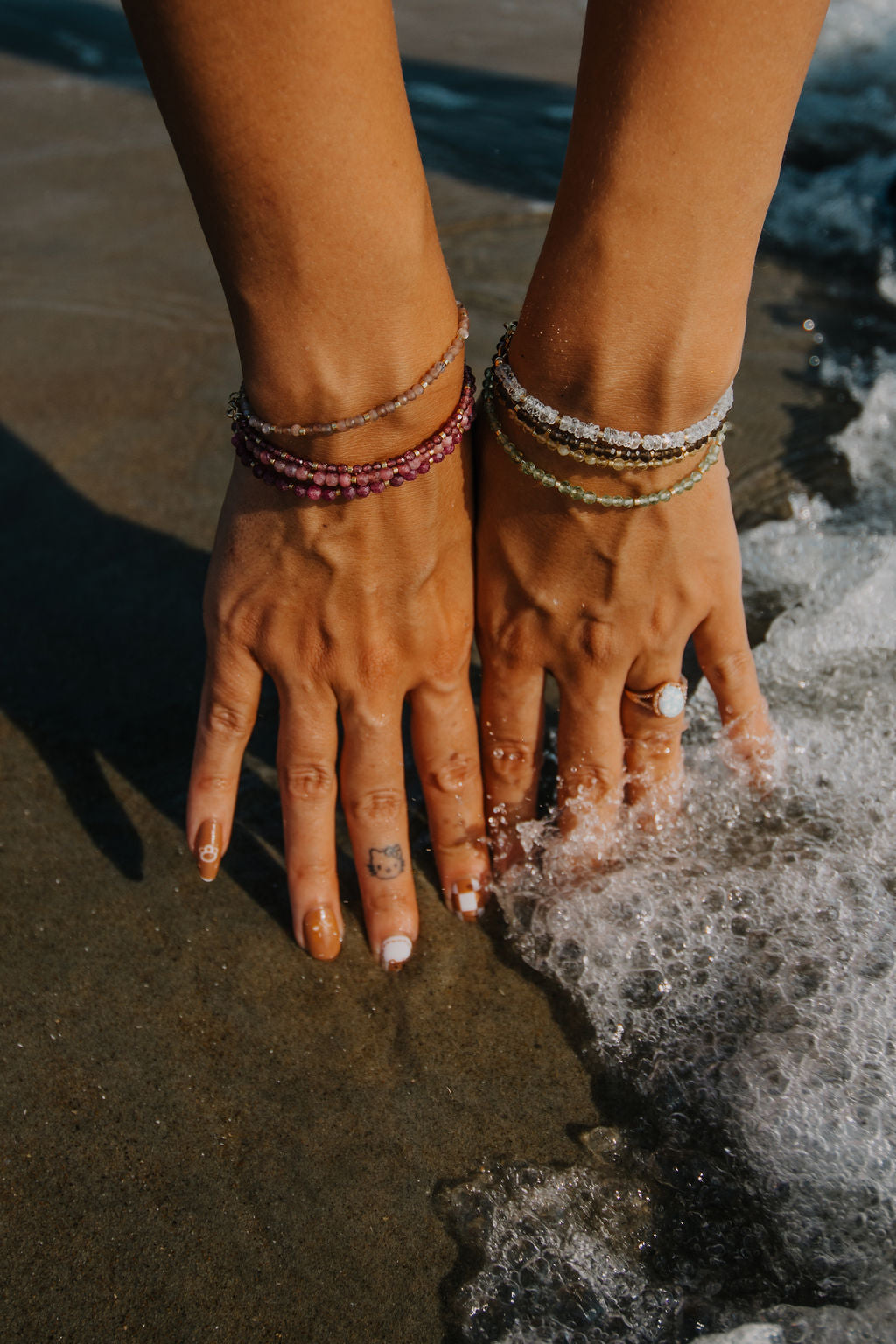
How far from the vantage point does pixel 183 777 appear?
1.90 m

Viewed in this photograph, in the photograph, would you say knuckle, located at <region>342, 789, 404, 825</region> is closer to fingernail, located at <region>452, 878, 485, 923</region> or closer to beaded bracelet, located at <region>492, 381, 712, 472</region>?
fingernail, located at <region>452, 878, 485, 923</region>

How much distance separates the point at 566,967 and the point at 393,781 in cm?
41

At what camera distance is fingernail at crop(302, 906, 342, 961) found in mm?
1623

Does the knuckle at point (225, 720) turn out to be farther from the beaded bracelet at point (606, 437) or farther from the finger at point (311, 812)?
the beaded bracelet at point (606, 437)

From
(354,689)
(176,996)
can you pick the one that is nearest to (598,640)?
(354,689)

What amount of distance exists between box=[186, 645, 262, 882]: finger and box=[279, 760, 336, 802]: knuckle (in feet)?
0.33

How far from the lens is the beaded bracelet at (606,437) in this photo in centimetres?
142

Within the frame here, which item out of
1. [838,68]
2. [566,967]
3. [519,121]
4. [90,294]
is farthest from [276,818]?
[838,68]

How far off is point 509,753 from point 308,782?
14.0 inches

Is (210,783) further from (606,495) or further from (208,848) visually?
(606,495)

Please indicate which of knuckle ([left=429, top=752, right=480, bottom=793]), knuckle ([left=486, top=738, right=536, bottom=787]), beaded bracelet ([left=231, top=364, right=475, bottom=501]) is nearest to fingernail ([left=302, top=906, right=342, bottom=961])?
knuckle ([left=429, top=752, right=480, bottom=793])

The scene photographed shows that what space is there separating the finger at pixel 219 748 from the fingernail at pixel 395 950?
30cm

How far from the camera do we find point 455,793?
1711 mm

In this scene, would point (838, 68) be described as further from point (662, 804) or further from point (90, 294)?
point (662, 804)
